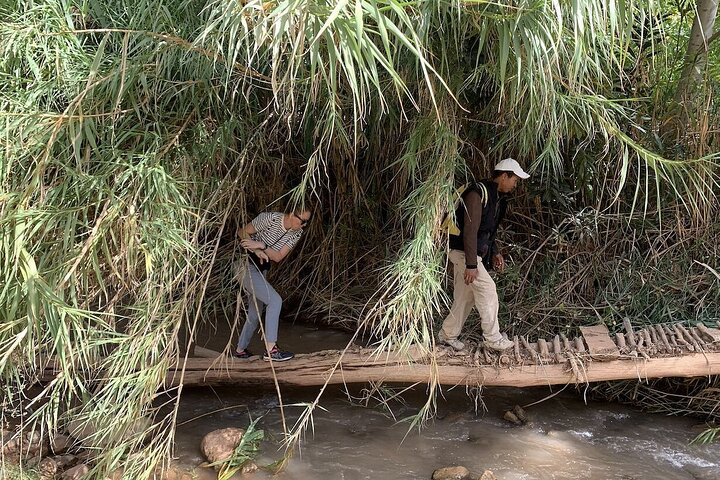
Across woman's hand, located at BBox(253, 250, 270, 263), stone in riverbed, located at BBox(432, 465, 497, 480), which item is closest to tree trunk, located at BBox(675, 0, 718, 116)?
stone in riverbed, located at BBox(432, 465, 497, 480)

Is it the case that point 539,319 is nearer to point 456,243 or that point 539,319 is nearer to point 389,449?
point 456,243

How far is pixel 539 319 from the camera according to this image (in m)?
4.02

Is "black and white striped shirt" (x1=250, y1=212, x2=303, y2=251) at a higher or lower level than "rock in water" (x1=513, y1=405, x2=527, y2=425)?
higher

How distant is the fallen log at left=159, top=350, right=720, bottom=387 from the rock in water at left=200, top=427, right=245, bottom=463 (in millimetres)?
360

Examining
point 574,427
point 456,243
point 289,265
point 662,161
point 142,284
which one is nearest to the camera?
point 142,284

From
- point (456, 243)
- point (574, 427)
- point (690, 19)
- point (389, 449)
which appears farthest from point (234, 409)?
point (690, 19)

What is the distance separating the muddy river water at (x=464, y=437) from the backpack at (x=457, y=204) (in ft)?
3.65

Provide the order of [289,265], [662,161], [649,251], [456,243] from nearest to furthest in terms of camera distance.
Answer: [662,161] → [456,243] → [649,251] → [289,265]

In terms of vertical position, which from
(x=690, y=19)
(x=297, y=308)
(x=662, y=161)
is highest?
(x=690, y=19)

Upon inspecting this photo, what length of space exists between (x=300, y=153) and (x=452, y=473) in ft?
6.86

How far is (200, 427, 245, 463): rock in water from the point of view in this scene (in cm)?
314

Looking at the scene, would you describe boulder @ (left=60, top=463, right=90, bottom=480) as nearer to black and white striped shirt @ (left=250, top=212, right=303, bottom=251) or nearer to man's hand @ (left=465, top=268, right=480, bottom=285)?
black and white striped shirt @ (left=250, top=212, right=303, bottom=251)

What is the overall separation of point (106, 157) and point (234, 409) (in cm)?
195

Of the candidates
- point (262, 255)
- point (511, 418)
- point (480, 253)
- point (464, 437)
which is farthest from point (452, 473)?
point (262, 255)
